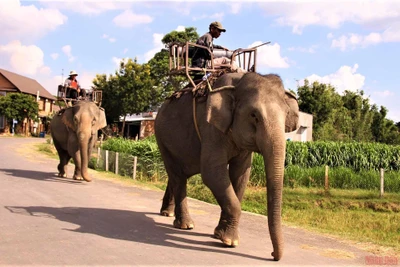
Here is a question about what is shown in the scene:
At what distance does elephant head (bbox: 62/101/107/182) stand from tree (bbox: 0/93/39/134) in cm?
4210

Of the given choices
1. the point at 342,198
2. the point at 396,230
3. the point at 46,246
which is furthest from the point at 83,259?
the point at 342,198

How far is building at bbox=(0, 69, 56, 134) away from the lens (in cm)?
5738

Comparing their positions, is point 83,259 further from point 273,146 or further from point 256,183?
point 256,183

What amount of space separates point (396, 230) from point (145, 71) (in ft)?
110

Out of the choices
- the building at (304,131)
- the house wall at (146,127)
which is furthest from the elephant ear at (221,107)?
the house wall at (146,127)

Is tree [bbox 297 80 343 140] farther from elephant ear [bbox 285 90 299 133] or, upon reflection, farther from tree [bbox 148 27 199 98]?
elephant ear [bbox 285 90 299 133]

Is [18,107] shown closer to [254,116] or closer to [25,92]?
[25,92]

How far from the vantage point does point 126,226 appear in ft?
25.4

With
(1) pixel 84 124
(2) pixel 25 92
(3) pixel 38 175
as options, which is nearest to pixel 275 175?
(1) pixel 84 124

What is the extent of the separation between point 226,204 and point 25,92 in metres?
61.2

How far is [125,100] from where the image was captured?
147ft

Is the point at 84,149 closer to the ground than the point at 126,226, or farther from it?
farther from it

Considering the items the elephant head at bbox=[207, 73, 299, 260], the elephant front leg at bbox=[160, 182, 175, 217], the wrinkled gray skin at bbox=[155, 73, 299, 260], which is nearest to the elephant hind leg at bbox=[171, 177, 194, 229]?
the wrinkled gray skin at bbox=[155, 73, 299, 260]

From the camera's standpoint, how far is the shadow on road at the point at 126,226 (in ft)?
21.9
